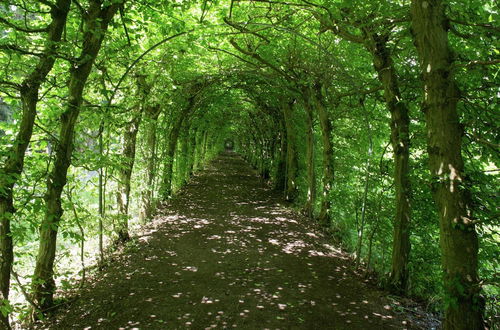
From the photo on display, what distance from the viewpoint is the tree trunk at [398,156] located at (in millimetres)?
5039

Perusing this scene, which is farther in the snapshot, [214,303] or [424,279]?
[424,279]

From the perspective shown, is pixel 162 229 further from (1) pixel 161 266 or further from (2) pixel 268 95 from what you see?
(2) pixel 268 95

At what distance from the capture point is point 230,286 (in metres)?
5.39

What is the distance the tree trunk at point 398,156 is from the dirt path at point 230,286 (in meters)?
0.55

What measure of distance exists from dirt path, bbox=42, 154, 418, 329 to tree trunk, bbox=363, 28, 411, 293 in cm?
55

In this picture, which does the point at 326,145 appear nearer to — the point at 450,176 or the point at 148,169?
the point at 148,169

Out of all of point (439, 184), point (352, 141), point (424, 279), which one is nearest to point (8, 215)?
point (439, 184)

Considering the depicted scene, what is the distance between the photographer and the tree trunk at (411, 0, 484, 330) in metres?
3.08

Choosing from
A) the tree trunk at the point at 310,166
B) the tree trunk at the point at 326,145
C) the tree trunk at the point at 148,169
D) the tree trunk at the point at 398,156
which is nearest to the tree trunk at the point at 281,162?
the tree trunk at the point at 310,166

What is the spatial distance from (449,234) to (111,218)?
236 inches

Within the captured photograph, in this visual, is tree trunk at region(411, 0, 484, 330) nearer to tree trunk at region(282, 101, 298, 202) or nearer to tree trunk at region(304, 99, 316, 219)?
tree trunk at region(304, 99, 316, 219)

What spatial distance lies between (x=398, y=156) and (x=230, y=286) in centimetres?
343

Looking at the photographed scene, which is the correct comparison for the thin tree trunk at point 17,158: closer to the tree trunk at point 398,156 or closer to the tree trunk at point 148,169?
the tree trunk at point 398,156

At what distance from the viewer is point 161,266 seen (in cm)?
629
